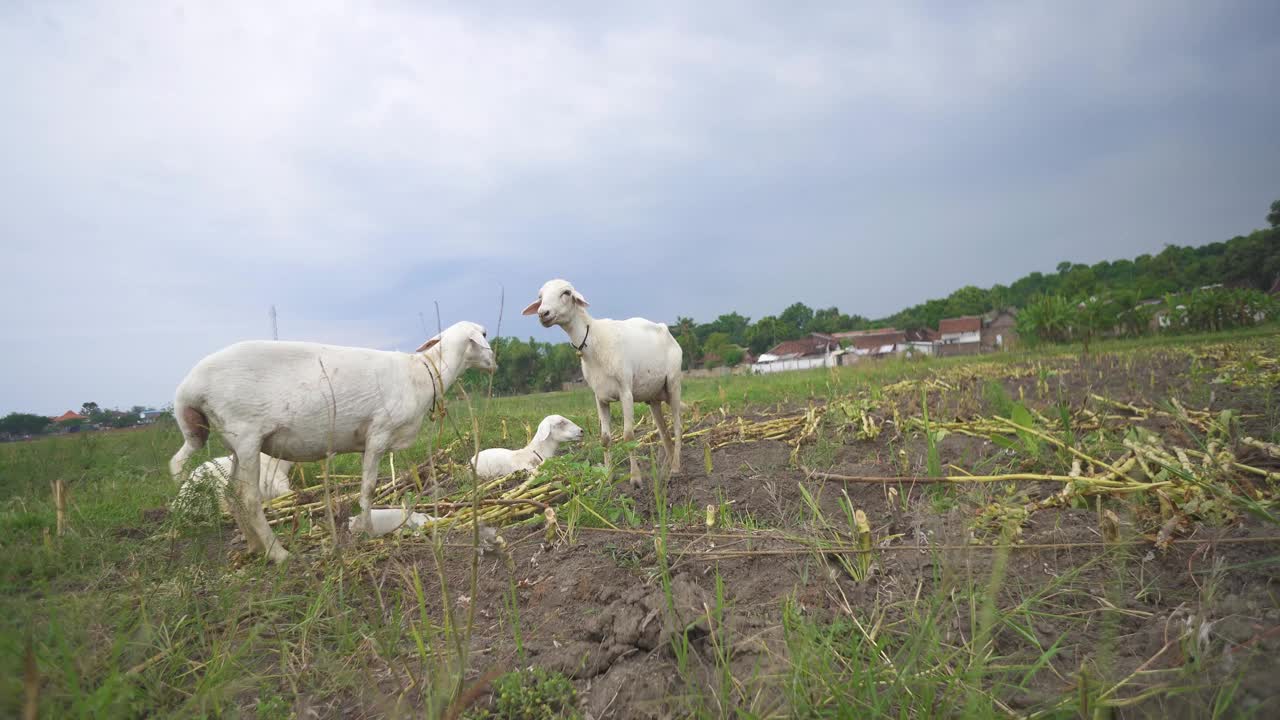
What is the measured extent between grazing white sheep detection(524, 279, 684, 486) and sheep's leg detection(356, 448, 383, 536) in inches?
68.2

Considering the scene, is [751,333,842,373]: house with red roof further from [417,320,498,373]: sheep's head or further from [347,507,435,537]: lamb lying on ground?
[347,507,435,537]: lamb lying on ground

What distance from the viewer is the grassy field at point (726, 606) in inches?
52.9

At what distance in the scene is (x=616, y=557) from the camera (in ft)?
8.56

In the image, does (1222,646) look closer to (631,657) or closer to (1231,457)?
(631,657)

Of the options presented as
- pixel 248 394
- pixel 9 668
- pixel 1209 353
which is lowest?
pixel 1209 353

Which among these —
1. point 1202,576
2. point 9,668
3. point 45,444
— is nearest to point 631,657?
point 9,668

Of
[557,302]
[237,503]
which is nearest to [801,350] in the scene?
[557,302]

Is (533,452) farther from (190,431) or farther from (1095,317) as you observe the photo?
(1095,317)

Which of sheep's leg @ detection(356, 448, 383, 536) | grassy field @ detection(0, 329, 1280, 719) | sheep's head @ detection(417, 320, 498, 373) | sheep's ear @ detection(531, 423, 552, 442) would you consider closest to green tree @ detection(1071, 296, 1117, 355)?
grassy field @ detection(0, 329, 1280, 719)

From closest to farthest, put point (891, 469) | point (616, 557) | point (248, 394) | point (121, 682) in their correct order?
1. point (121, 682)
2. point (616, 557)
3. point (248, 394)
4. point (891, 469)

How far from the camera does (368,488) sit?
381 centimetres

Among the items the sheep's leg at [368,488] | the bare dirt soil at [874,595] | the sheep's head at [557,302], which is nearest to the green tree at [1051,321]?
the sheep's head at [557,302]

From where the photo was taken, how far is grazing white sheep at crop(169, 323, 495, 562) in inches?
133

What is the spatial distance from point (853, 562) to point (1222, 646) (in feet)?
3.43
